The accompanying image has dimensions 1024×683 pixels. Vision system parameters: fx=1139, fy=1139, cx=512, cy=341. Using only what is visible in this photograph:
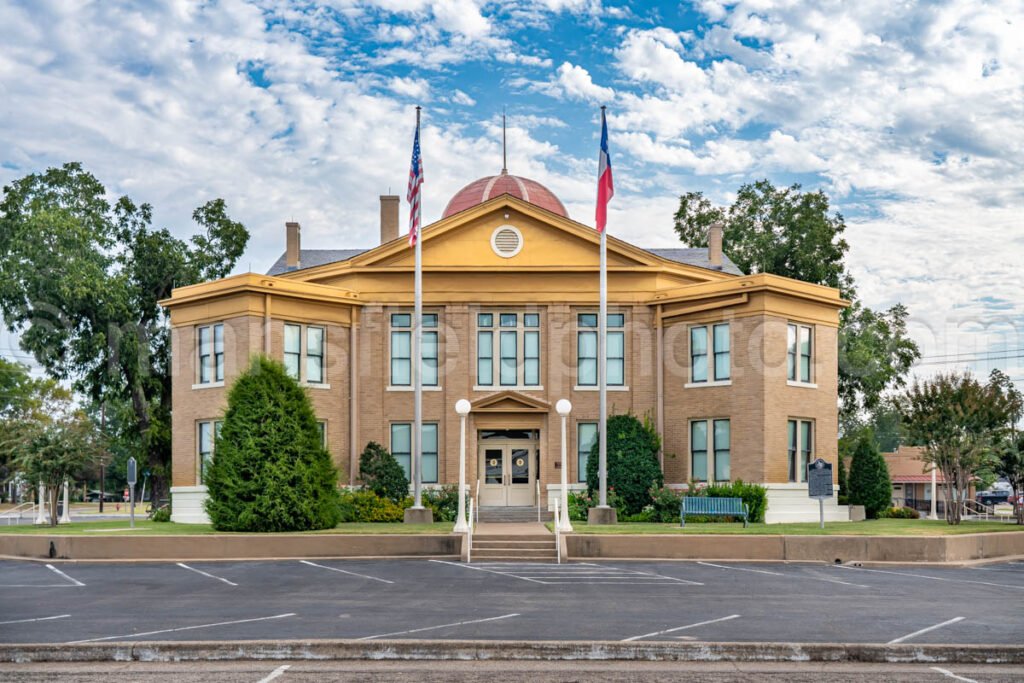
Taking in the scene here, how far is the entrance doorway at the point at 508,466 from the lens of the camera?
38094 mm

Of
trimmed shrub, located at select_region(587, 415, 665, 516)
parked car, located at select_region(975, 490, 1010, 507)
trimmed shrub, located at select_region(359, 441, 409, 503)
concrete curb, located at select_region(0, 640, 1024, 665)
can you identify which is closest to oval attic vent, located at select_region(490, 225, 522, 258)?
trimmed shrub, located at select_region(587, 415, 665, 516)

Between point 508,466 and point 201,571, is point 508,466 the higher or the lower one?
the higher one

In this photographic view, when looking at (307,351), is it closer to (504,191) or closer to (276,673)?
(504,191)

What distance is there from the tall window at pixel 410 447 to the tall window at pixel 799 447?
11714 millimetres

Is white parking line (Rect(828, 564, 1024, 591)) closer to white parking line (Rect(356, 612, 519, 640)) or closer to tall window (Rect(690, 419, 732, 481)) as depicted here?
tall window (Rect(690, 419, 732, 481))

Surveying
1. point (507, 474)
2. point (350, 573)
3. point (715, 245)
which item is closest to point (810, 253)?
point (715, 245)

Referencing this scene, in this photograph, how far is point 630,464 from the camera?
36.1 m

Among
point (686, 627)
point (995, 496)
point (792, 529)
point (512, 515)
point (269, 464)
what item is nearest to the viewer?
point (686, 627)

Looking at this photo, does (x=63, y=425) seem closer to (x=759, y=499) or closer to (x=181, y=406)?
(x=181, y=406)

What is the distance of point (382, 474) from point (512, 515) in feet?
14.4

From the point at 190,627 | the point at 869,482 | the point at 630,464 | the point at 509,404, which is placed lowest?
the point at 190,627

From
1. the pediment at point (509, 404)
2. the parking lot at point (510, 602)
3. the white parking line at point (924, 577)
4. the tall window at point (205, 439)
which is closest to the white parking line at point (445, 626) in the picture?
the parking lot at point (510, 602)

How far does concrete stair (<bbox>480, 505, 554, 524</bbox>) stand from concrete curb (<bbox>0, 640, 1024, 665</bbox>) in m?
22.2

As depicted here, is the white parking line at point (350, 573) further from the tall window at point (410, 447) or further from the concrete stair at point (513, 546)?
the tall window at point (410, 447)
